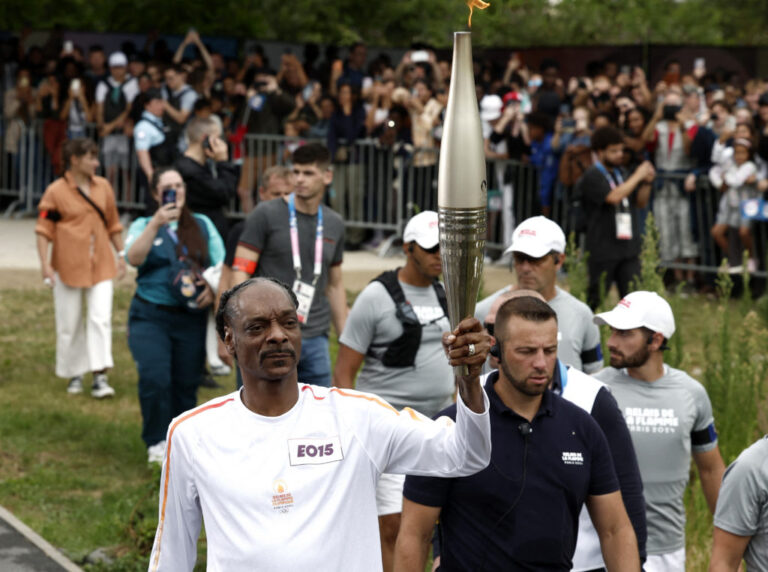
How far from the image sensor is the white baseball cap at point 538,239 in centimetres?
692

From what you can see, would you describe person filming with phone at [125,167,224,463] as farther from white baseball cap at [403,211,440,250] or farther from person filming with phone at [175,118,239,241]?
white baseball cap at [403,211,440,250]

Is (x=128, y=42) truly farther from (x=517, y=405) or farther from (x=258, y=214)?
(x=517, y=405)

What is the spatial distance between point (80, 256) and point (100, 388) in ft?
3.86

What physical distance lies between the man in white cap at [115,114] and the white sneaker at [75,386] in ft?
28.1

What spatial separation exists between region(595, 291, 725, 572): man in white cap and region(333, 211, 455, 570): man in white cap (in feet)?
3.57

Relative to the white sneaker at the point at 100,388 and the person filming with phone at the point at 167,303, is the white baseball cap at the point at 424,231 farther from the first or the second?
the white sneaker at the point at 100,388

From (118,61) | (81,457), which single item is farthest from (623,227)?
(118,61)

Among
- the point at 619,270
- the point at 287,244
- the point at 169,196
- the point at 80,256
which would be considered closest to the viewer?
the point at 287,244

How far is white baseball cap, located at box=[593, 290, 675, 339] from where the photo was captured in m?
6.41

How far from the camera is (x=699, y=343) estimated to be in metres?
13.7

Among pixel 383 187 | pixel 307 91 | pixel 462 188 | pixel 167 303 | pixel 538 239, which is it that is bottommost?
pixel 167 303

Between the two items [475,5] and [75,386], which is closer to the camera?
[475,5]

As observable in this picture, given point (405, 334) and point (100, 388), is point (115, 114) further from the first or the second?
point (405, 334)

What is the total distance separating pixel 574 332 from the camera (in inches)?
270
